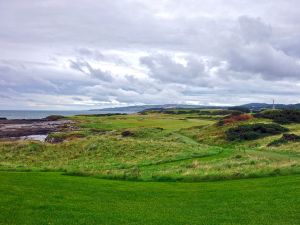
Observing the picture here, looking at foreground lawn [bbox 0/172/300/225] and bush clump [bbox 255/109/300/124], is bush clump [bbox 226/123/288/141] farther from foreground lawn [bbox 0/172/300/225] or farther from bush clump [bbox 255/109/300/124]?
foreground lawn [bbox 0/172/300/225]

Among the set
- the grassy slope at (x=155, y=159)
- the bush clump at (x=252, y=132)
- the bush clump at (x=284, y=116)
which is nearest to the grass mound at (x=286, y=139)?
the grassy slope at (x=155, y=159)

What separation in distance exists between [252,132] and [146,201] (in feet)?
154

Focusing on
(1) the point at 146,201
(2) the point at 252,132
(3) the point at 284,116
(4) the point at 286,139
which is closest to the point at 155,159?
(4) the point at 286,139

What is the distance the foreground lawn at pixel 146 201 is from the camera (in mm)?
16844

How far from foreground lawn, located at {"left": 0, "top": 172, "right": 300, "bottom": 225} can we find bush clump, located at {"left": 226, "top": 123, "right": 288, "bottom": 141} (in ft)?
123

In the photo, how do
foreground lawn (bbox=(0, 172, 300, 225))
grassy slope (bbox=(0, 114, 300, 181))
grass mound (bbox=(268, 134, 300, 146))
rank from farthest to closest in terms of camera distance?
1. grass mound (bbox=(268, 134, 300, 146))
2. grassy slope (bbox=(0, 114, 300, 181))
3. foreground lawn (bbox=(0, 172, 300, 225))

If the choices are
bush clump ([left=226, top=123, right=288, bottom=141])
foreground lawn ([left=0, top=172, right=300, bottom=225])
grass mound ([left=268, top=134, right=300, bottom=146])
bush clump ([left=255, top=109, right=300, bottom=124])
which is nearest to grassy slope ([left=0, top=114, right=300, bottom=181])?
grass mound ([left=268, top=134, right=300, bottom=146])

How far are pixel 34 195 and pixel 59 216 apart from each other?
3.99m

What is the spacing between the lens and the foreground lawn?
16.8 meters

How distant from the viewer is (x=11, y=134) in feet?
312

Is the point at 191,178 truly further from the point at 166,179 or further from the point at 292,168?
the point at 292,168

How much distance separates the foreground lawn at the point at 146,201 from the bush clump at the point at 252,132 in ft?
123

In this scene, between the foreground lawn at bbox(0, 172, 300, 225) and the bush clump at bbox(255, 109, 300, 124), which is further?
the bush clump at bbox(255, 109, 300, 124)

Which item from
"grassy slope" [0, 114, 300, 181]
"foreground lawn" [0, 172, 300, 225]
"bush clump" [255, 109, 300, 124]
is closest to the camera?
"foreground lawn" [0, 172, 300, 225]
